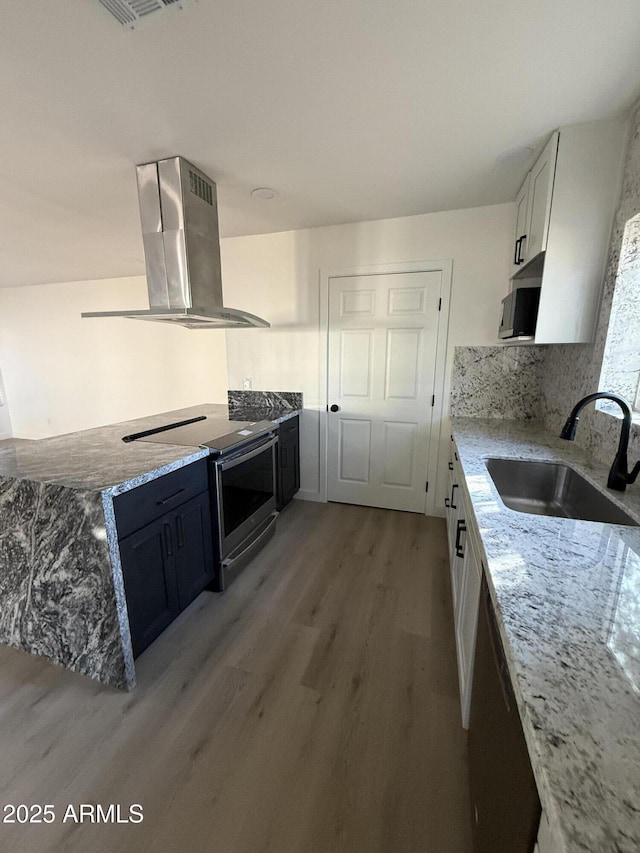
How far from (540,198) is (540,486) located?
1488 mm

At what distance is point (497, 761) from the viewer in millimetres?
737

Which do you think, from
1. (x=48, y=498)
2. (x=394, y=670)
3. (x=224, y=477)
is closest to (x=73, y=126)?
(x=48, y=498)

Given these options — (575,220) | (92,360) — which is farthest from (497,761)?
(92,360)

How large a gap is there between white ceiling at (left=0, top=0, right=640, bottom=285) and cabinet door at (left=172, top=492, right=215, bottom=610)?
1.81m

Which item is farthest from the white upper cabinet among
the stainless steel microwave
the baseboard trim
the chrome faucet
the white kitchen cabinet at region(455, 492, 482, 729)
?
the baseboard trim

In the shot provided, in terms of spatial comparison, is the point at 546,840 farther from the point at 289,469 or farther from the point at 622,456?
the point at 289,469

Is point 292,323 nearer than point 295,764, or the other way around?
point 295,764

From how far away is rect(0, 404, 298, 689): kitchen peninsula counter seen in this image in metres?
1.38

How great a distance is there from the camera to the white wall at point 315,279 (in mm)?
2623

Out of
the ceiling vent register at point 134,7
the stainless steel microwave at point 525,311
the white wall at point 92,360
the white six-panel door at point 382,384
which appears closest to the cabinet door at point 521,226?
the stainless steel microwave at point 525,311

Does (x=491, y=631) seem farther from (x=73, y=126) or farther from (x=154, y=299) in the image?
(x=73, y=126)

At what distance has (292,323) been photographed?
126 inches

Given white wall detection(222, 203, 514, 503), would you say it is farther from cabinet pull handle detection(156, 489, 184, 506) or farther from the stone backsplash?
cabinet pull handle detection(156, 489, 184, 506)

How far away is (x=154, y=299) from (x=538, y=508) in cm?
241
